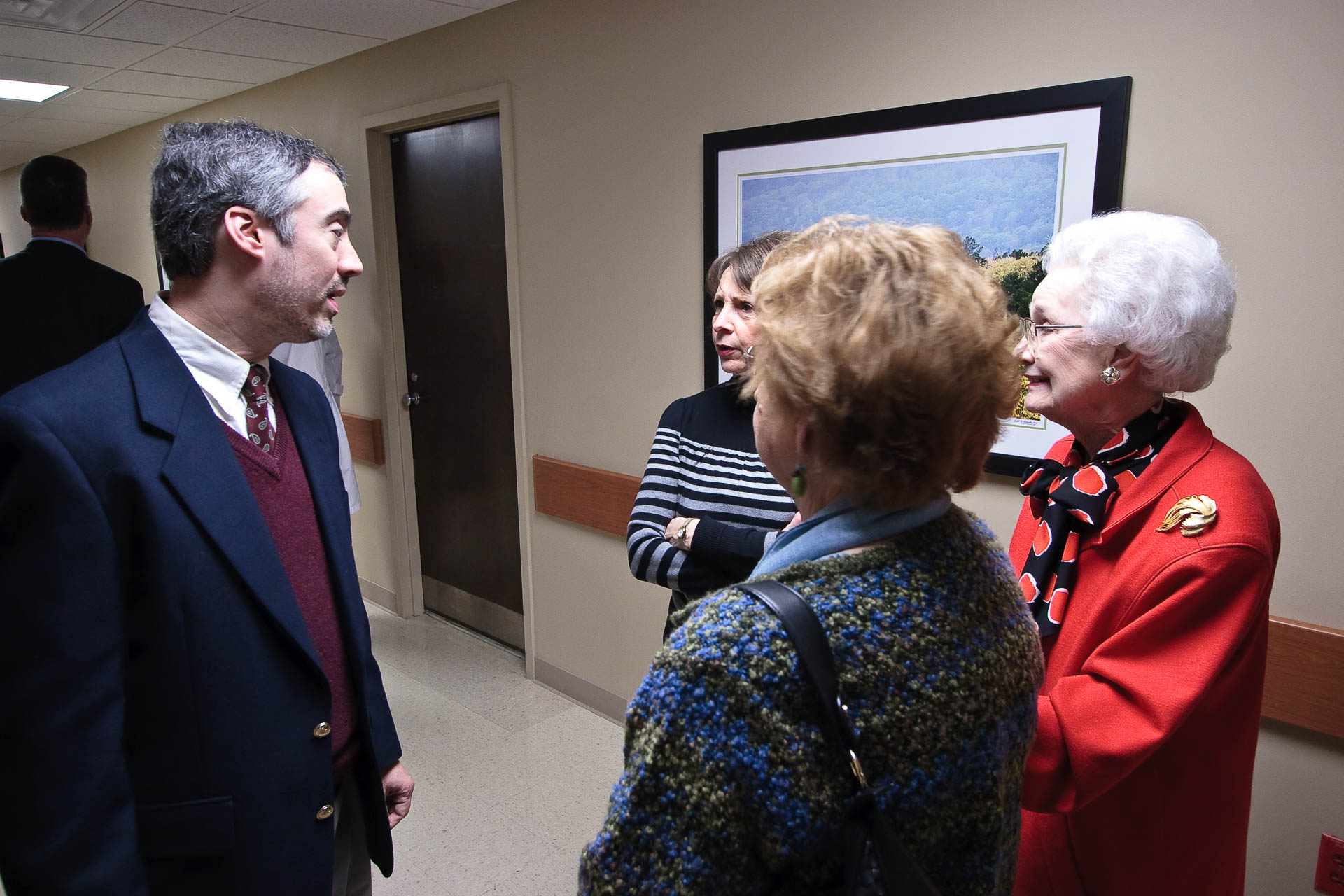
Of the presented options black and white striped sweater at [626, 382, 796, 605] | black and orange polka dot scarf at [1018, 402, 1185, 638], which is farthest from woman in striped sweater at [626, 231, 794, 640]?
black and orange polka dot scarf at [1018, 402, 1185, 638]

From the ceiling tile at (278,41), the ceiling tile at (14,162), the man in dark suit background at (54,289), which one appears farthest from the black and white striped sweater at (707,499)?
the ceiling tile at (14,162)

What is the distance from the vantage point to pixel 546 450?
3.40 meters

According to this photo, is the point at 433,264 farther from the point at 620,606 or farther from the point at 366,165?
the point at 620,606

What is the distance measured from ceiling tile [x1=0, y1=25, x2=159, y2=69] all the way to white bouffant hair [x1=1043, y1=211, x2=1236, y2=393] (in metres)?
4.15

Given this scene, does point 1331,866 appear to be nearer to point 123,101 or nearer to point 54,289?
point 54,289

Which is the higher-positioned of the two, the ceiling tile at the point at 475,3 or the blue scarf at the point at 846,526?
the ceiling tile at the point at 475,3

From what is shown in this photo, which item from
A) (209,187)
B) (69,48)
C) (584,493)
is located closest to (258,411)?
(209,187)

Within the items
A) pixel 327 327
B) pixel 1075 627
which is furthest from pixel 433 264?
pixel 1075 627

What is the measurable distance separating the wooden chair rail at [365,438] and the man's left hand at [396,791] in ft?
9.68

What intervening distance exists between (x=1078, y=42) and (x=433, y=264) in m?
2.99

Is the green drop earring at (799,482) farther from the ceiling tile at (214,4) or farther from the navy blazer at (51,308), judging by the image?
the ceiling tile at (214,4)

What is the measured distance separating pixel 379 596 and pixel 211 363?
11.8ft

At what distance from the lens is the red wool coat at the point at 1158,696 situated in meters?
1.07

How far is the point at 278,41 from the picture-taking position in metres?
3.62
